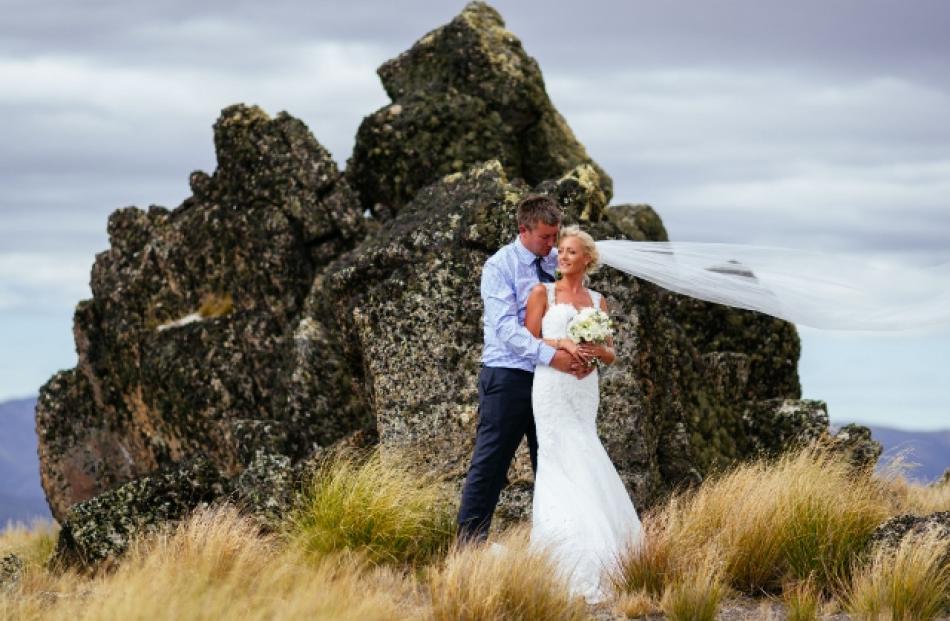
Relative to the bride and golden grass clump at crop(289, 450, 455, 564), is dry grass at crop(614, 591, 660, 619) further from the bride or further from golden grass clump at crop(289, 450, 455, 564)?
golden grass clump at crop(289, 450, 455, 564)

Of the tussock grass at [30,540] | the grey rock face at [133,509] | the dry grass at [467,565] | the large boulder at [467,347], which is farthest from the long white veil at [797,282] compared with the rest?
the tussock grass at [30,540]

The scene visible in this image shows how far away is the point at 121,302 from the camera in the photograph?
19.6m

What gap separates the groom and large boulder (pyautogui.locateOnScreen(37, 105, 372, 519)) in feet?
19.7

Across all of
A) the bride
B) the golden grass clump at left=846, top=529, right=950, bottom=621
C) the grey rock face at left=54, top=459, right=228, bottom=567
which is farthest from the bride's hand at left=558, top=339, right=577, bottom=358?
the grey rock face at left=54, top=459, right=228, bottom=567

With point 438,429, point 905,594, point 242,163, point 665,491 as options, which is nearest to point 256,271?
point 242,163

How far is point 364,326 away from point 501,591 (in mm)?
4858

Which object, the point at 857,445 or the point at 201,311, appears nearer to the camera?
the point at 857,445

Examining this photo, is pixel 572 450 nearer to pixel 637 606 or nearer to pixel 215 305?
pixel 637 606

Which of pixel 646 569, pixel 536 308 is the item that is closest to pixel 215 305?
pixel 536 308

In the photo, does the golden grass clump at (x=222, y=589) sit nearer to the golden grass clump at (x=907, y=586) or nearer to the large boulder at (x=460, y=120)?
the golden grass clump at (x=907, y=586)

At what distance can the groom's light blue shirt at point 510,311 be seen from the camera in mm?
10008

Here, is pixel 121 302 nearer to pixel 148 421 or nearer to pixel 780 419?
pixel 148 421

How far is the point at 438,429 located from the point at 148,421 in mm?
8034

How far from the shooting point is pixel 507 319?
1012cm
